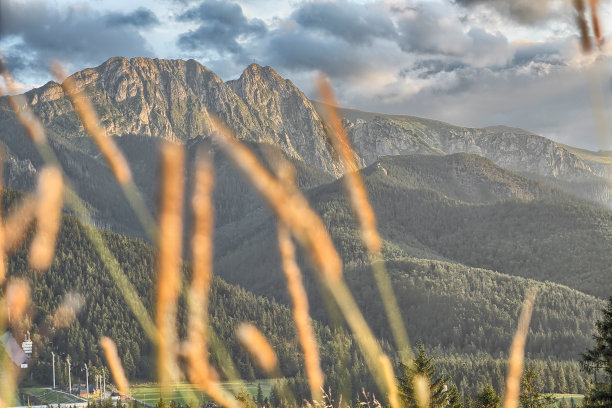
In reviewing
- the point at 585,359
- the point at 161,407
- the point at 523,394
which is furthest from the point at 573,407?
the point at 585,359

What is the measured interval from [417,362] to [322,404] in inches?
1066

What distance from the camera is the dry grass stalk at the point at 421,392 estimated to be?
211 ft

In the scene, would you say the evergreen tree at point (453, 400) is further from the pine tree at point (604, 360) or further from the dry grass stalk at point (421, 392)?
the pine tree at point (604, 360)

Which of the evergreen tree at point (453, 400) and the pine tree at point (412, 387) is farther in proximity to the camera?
the evergreen tree at point (453, 400)

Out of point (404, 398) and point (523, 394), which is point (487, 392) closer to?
point (523, 394)

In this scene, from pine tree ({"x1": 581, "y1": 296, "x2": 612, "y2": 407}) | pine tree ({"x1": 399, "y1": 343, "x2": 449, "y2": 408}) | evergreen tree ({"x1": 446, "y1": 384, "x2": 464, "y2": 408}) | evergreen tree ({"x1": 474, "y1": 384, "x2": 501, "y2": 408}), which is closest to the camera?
pine tree ({"x1": 581, "y1": 296, "x2": 612, "y2": 407})

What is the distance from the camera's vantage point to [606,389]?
47375mm

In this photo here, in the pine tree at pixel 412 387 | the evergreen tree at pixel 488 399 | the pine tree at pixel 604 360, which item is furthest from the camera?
the evergreen tree at pixel 488 399

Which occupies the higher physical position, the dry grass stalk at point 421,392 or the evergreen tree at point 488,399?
the dry grass stalk at point 421,392

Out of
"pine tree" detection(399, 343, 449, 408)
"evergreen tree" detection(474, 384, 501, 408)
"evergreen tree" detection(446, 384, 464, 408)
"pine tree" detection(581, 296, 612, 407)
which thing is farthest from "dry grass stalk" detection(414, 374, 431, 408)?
"pine tree" detection(581, 296, 612, 407)

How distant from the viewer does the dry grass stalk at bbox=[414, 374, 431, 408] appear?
64.3m

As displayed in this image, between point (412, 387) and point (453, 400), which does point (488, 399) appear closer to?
point (453, 400)

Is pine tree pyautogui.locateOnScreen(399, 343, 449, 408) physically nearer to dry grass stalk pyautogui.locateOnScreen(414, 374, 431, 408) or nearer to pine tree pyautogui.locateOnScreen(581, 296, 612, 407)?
dry grass stalk pyautogui.locateOnScreen(414, 374, 431, 408)

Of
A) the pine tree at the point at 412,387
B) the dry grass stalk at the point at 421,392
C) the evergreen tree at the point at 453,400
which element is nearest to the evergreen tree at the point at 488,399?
the evergreen tree at the point at 453,400
